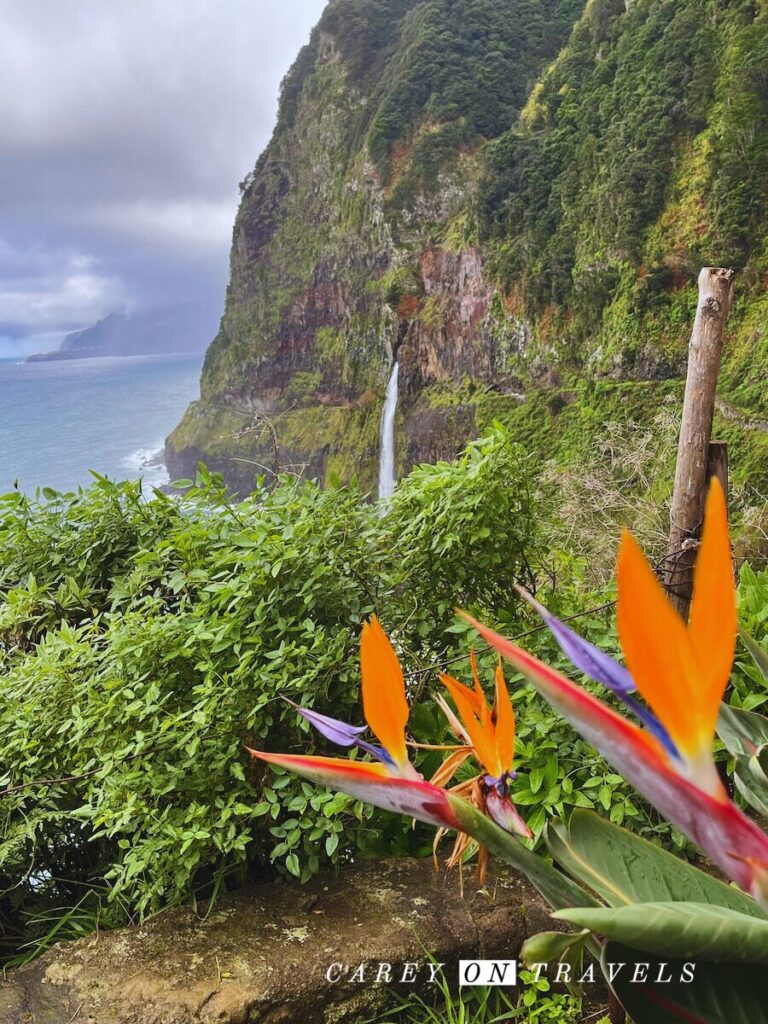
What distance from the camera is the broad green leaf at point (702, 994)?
47 cm

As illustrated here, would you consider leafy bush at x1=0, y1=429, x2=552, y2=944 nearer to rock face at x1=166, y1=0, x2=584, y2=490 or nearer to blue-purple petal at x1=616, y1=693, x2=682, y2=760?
blue-purple petal at x1=616, y1=693, x2=682, y2=760

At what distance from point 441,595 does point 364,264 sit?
27.9m

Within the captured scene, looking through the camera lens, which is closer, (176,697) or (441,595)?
(176,697)

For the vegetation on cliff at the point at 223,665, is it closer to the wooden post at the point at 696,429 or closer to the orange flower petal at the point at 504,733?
the wooden post at the point at 696,429

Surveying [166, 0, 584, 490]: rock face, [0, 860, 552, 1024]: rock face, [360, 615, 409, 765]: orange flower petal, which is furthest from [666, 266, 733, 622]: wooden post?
[166, 0, 584, 490]: rock face

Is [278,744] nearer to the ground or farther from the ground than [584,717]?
nearer to the ground

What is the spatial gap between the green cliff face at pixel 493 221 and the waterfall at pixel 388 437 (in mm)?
601

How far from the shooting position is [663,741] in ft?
0.98

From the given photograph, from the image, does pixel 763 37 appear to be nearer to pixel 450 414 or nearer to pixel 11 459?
pixel 450 414

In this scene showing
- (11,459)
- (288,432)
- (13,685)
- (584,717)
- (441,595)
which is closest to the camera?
(584,717)

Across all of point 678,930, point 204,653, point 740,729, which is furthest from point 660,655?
point 204,653

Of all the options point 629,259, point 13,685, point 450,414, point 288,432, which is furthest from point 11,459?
point 13,685

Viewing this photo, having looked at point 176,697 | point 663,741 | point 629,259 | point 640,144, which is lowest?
point 176,697

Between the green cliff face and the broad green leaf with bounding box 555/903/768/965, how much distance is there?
1.83 metres
